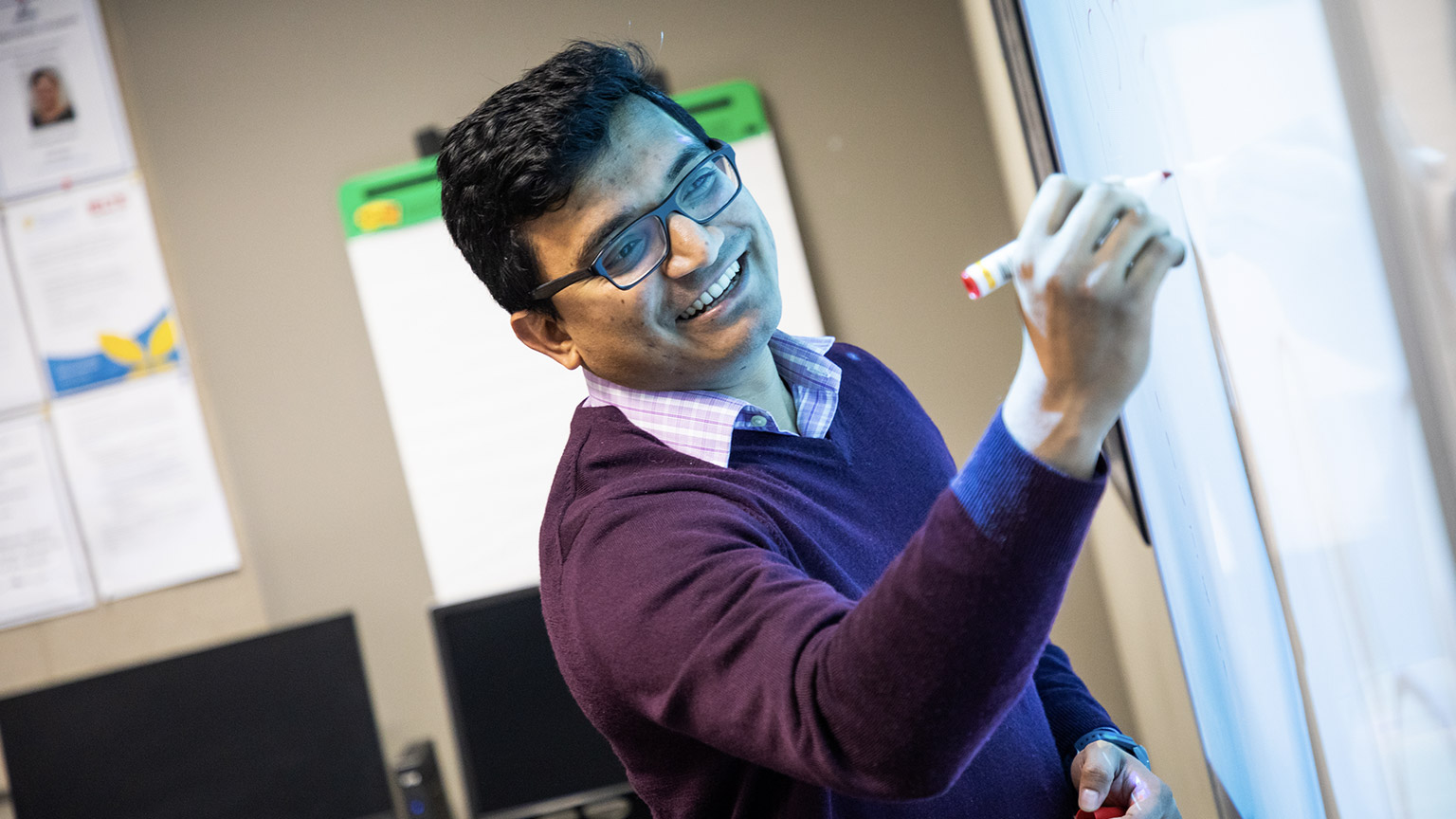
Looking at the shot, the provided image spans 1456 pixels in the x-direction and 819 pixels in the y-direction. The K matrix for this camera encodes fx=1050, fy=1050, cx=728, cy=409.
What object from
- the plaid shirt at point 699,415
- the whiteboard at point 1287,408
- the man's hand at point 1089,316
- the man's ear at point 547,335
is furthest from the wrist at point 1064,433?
the man's ear at point 547,335

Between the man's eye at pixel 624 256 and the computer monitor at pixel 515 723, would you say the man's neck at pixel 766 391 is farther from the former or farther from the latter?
the computer monitor at pixel 515 723

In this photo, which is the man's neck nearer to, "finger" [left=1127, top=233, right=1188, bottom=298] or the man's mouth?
the man's mouth

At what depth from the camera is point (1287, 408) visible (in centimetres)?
54

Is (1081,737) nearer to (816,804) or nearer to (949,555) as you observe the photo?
(816,804)

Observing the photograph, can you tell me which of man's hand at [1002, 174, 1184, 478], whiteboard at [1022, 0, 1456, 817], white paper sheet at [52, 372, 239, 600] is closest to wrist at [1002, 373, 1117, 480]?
man's hand at [1002, 174, 1184, 478]

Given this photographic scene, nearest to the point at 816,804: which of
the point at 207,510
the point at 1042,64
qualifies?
the point at 1042,64

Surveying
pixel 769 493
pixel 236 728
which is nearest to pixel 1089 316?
pixel 769 493

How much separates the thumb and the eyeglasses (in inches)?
21.2

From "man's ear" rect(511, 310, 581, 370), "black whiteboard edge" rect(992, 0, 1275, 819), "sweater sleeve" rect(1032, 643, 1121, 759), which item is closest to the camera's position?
"man's ear" rect(511, 310, 581, 370)

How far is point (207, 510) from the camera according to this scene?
253 centimetres

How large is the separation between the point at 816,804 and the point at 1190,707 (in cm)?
73

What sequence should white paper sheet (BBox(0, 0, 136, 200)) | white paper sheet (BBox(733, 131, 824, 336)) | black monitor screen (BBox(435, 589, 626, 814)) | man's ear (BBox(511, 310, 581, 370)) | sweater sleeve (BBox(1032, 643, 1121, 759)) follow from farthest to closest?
white paper sheet (BBox(0, 0, 136, 200)) → white paper sheet (BBox(733, 131, 824, 336)) → black monitor screen (BBox(435, 589, 626, 814)) → sweater sleeve (BBox(1032, 643, 1121, 759)) → man's ear (BBox(511, 310, 581, 370))

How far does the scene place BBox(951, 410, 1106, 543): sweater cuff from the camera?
465 millimetres

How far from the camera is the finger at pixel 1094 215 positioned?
0.47 metres
